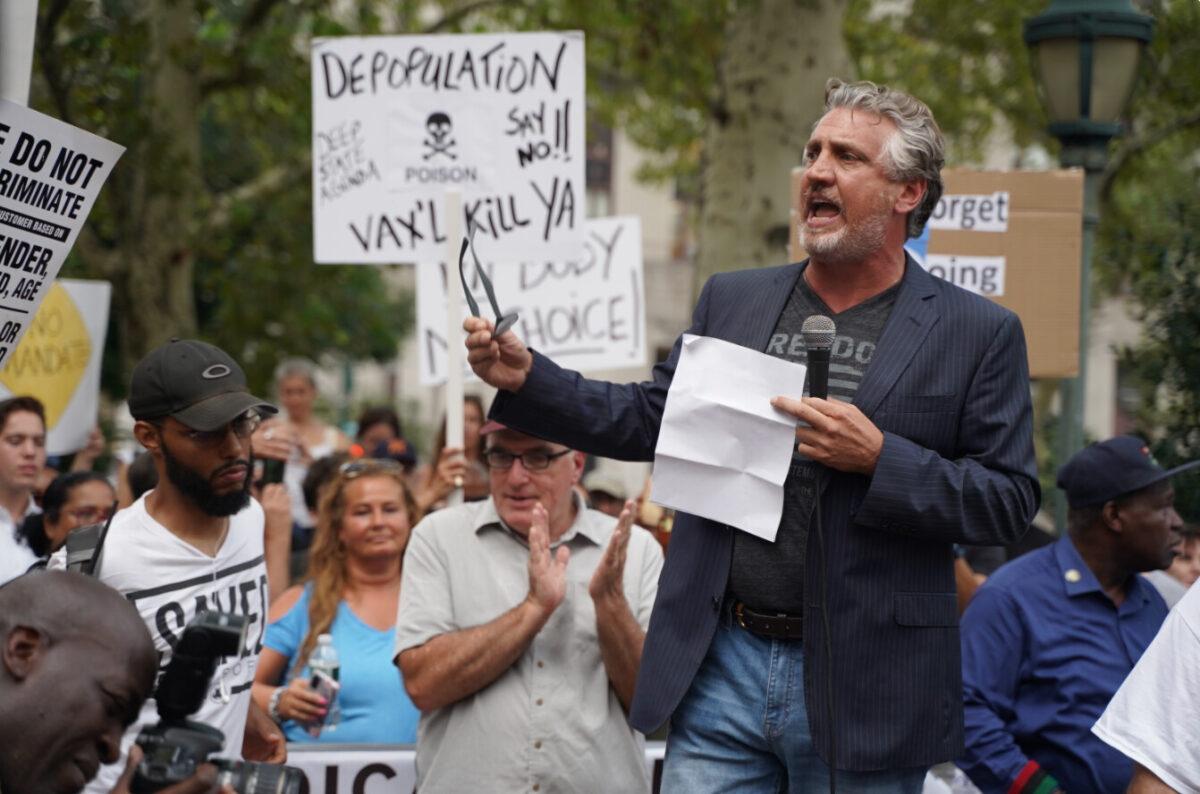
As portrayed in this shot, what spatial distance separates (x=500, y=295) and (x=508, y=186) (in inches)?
58.6

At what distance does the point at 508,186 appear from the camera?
6.84 m

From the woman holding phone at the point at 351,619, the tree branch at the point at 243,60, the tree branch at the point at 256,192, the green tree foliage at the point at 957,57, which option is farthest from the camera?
the green tree foliage at the point at 957,57

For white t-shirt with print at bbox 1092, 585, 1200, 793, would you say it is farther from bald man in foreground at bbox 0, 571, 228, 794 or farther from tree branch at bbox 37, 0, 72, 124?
tree branch at bbox 37, 0, 72, 124

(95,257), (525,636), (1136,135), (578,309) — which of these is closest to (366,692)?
(525,636)

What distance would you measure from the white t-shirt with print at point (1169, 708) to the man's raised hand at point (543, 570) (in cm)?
160

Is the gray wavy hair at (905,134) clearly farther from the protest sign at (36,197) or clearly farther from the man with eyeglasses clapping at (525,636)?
the protest sign at (36,197)

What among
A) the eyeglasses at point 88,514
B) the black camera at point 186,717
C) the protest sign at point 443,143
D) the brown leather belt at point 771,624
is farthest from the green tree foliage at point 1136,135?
the black camera at point 186,717

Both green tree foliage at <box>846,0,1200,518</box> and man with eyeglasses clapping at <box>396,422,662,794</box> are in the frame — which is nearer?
man with eyeglasses clapping at <box>396,422,662,794</box>

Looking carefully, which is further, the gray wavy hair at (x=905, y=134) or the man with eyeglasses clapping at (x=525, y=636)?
the man with eyeglasses clapping at (x=525, y=636)

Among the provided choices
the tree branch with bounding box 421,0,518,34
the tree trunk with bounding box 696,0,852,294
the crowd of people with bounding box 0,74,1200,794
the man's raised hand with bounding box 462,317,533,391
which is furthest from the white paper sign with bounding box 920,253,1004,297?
the tree branch with bounding box 421,0,518,34

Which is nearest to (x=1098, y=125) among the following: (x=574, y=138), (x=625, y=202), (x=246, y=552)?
(x=574, y=138)

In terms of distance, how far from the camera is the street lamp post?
24.2 ft

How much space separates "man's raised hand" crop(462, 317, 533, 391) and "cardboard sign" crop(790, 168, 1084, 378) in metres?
3.47

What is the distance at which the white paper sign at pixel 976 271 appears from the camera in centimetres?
663
